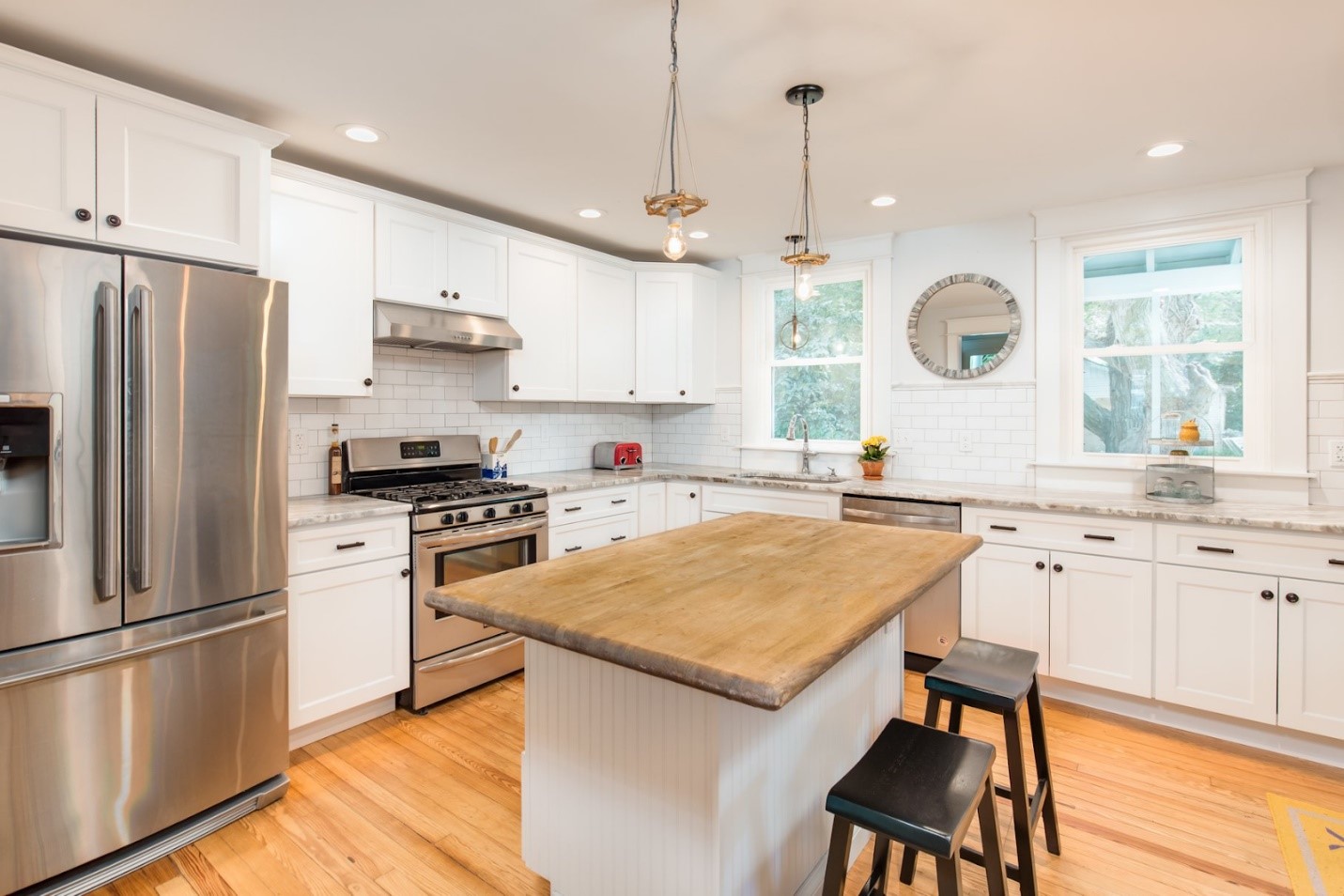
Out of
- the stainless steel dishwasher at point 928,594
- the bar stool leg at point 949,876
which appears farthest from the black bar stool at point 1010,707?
the stainless steel dishwasher at point 928,594

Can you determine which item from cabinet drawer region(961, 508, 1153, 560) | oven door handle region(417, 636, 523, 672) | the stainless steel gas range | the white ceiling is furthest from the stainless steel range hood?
cabinet drawer region(961, 508, 1153, 560)

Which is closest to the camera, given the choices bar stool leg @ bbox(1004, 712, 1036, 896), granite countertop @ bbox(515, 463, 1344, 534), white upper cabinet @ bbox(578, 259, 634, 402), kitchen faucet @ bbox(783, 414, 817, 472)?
bar stool leg @ bbox(1004, 712, 1036, 896)

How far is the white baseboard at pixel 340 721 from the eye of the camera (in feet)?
8.86

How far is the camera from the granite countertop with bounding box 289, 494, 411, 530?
2561mm

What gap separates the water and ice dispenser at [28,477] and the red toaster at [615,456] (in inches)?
118

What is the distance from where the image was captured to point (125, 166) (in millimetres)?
2070

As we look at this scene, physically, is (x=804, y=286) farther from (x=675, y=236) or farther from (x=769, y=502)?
(x=769, y=502)

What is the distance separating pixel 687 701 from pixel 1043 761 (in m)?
1.34

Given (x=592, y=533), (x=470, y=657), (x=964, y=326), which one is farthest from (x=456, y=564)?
(x=964, y=326)

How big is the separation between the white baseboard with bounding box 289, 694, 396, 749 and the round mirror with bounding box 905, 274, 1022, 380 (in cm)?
348

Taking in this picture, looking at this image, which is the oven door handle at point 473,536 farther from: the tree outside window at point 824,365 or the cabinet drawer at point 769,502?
the tree outside window at point 824,365

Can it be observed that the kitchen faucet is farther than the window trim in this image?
Yes

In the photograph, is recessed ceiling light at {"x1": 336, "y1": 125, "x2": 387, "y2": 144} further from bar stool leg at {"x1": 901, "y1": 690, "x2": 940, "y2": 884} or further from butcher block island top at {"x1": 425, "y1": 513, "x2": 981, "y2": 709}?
bar stool leg at {"x1": 901, "y1": 690, "x2": 940, "y2": 884}

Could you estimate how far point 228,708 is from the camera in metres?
2.17
